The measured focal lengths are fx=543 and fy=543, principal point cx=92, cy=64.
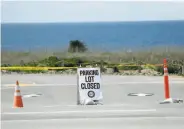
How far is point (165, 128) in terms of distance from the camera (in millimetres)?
9789

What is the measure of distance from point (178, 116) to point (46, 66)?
40.9ft

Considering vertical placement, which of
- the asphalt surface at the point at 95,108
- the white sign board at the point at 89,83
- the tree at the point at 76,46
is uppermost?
the tree at the point at 76,46

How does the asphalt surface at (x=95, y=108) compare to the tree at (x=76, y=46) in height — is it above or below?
below

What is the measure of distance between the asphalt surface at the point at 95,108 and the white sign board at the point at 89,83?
28 cm

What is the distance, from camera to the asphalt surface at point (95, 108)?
1023 centimetres

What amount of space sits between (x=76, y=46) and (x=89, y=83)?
12.2m

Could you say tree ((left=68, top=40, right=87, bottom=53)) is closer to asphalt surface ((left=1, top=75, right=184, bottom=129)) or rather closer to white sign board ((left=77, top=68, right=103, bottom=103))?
asphalt surface ((left=1, top=75, right=184, bottom=129))

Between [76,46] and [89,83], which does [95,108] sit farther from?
[76,46]

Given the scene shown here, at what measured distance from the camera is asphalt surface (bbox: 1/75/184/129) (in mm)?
10227

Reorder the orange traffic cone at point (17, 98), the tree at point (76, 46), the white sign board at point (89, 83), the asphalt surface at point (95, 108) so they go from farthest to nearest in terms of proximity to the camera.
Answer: the tree at point (76, 46) < the white sign board at point (89, 83) < the orange traffic cone at point (17, 98) < the asphalt surface at point (95, 108)

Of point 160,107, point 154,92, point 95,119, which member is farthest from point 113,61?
point 95,119

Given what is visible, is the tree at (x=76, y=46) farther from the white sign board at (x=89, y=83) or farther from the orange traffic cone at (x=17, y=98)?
the orange traffic cone at (x=17, y=98)

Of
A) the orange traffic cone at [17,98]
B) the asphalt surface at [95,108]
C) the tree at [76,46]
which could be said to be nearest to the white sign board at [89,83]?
the asphalt surface at [95,108]

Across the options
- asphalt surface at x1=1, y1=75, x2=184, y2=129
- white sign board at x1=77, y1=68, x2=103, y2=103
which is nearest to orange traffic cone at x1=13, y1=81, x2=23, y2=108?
asphalt surface at x1=1, y1=75, x2=184, y2=129
